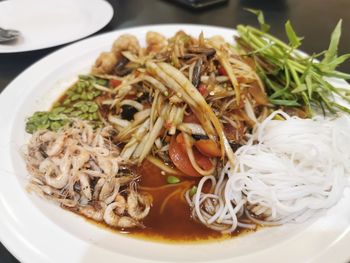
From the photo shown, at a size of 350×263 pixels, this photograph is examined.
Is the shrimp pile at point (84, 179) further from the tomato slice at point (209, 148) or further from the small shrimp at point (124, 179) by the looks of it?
the tomato slice at point (209, 148)

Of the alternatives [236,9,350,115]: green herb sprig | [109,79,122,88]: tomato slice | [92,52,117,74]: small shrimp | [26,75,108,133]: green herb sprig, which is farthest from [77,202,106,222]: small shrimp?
[236,9,350,115]: green herb sprig

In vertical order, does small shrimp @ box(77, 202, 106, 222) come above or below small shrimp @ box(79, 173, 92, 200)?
below

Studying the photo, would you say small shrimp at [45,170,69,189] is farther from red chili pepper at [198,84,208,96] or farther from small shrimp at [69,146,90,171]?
red chili pepper at [198,84,208,96]

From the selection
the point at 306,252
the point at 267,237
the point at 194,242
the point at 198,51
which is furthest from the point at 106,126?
the point at 306,252

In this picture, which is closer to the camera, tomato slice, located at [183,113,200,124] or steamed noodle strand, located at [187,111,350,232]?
steamed noodle strand, located at [187,111,350,232]

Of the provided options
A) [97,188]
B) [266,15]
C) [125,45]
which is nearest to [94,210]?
[97,188]

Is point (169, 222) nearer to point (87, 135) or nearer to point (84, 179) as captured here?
point (84, 179)

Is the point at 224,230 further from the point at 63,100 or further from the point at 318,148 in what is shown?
the point at 63,100
